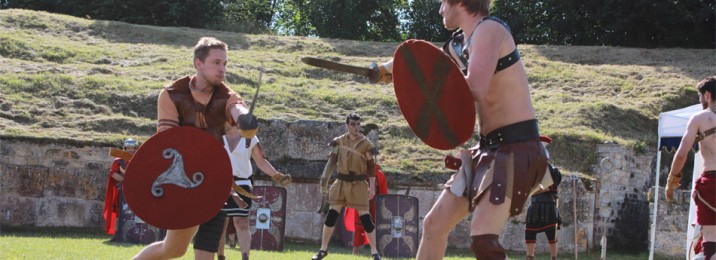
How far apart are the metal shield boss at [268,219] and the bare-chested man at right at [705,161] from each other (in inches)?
254

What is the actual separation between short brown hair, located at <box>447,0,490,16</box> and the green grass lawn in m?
5.95

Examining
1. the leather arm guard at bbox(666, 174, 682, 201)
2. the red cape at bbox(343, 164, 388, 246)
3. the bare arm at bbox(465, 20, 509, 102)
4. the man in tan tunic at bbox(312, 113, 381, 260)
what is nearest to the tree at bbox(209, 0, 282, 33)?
the red cape at bbox(343, 164, 388, 246)

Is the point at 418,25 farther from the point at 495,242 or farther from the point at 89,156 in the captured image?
the point at 495,242

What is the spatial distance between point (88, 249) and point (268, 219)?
2690mm

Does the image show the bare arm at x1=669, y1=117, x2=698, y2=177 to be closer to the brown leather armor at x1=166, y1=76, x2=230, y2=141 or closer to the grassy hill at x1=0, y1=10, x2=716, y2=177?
the brown leather armor at x1=166, y1=76, x2=230, y2=141

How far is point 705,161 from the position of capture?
8.19 m

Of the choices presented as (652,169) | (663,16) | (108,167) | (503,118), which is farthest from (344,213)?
(663,16)

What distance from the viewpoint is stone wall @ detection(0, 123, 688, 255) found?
15.3 meters

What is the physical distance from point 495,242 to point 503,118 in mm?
621

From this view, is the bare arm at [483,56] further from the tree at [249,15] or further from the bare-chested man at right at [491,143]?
the tree at [249,15]

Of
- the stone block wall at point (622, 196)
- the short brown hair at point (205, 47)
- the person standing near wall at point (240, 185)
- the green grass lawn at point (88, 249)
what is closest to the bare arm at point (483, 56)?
the short brown hair at point (205, 47)

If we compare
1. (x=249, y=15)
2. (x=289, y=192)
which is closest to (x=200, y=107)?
(x=289, y=192)

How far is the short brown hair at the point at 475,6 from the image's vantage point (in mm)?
5020

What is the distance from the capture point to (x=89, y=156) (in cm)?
1574
